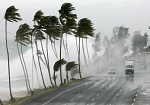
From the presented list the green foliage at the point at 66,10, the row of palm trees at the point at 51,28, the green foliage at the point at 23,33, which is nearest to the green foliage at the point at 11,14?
the row of palm trees at the point at 51,28

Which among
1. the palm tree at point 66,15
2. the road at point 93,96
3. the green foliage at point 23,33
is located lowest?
the road at point 93,96

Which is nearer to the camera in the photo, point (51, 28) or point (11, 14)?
point (11, 14)

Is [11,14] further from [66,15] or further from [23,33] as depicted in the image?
[66,15]

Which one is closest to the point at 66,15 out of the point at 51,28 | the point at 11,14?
the point at 51,28

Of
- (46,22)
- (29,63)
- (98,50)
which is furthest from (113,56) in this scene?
(46,22)

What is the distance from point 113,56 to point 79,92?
339 ft

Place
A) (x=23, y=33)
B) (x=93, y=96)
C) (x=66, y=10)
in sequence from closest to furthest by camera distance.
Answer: (x=93, y=96) < (x=23, y=33) < (x=66, y=10)

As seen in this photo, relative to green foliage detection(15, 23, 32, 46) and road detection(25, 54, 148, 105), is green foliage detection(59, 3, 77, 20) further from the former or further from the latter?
road detection(25, 54, 148, 105)

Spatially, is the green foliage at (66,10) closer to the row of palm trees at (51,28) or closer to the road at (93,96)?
the row of palm trees at (51,28)

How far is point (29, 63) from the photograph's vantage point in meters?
139

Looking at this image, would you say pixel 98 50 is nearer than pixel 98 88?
No

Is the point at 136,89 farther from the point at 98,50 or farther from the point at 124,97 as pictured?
the point at 98,50

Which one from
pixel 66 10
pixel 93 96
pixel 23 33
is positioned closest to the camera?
pixel 93 96

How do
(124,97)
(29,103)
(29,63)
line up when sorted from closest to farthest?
(29,103)
(124,97)
(29,63)
